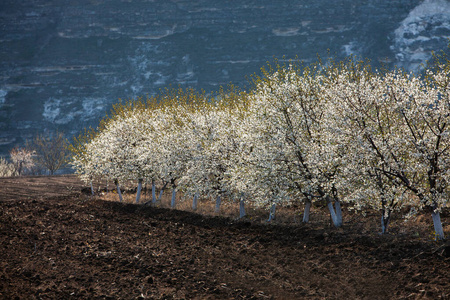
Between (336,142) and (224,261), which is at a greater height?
(336,142)

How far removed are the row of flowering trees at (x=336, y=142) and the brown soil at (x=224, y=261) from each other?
1.78 meters

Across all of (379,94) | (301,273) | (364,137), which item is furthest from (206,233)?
(379,94)

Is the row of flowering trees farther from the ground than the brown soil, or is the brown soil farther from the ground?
the row of flowering trees

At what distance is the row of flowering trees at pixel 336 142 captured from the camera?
14641 millimetres

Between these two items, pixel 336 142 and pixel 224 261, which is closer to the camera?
pixel 224 261

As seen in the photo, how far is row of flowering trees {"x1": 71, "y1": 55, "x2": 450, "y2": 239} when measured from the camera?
14.6m

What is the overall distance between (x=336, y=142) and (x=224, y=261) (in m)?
7.30

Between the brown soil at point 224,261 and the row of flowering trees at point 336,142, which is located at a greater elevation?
the row of flowering trees at point 336,142

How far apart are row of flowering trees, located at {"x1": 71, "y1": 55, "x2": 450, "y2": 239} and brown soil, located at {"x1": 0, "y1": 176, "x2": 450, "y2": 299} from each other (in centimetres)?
178

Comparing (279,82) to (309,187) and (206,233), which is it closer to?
(309,187)

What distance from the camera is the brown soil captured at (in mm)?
11836

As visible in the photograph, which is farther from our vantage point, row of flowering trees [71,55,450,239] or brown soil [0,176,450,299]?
row of flowering trees [71,55,450,239]

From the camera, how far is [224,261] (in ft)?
49.5

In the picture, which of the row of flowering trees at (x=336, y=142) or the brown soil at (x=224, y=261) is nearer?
the brown soil at (x=224, y=261)
